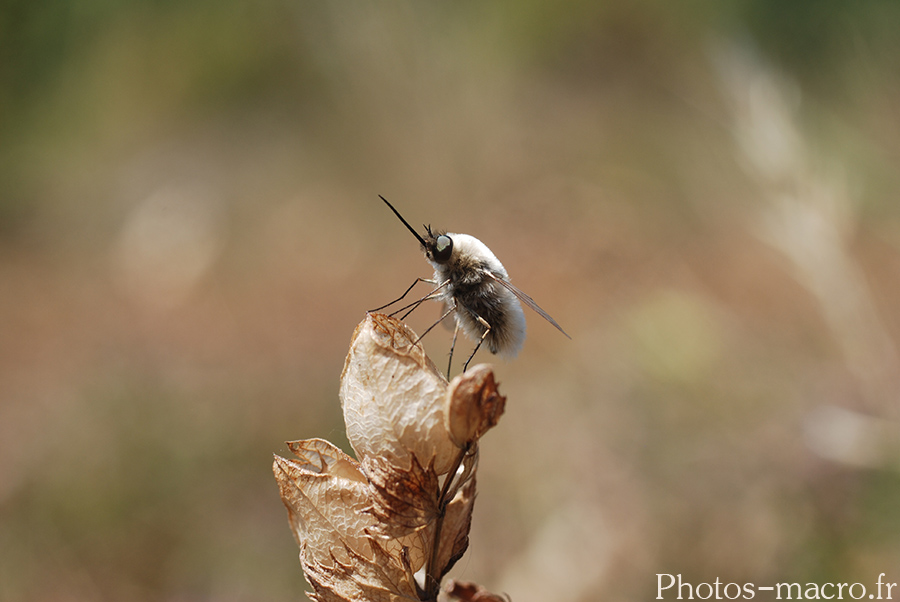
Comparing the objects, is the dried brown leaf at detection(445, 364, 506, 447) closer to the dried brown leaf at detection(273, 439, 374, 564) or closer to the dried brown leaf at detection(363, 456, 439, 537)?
the dried brown leaf at detection(363, 456, 439, 537)

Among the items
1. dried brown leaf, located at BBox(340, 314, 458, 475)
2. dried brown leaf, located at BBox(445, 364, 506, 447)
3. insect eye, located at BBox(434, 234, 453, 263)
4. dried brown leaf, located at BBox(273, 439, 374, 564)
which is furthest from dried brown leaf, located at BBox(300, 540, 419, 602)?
insect eye, located at BBox(434, 234, 453, 263)

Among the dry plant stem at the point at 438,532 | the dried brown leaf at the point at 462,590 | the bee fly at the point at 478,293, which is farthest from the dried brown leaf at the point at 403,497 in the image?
the bee fly at the point at 478,293

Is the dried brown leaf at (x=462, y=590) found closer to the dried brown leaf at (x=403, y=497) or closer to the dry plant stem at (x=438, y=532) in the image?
the dry plant stem at (x=438, y=532)

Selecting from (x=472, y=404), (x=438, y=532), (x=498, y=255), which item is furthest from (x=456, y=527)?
(x=498, y=255)

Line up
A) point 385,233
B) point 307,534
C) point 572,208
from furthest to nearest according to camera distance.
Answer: point 385,233
point 572,208
point 307,534

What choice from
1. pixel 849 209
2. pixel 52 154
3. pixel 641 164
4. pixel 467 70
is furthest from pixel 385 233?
pixel 849 209

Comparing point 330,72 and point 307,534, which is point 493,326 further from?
point 330,72

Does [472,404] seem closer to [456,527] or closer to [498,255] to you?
[456,527]
